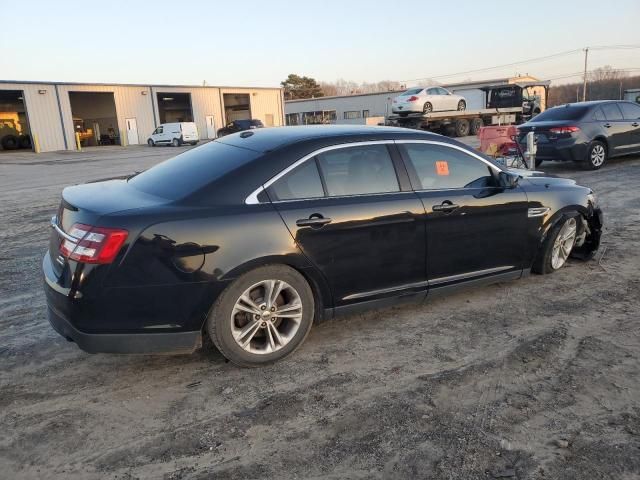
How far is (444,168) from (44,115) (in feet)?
129

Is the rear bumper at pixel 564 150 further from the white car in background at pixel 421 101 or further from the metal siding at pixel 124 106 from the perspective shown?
the metal siding at pixel 124 106

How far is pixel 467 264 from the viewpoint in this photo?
13.8ft

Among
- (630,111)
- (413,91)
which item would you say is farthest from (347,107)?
(630,111)

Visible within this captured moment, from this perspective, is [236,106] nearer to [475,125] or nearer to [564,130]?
[475,125]

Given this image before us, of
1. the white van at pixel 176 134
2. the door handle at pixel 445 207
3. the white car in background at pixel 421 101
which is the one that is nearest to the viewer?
the door handle at pixel 445 207

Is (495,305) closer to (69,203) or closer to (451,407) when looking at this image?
(451,407)

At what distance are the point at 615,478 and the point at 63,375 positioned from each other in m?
3.25

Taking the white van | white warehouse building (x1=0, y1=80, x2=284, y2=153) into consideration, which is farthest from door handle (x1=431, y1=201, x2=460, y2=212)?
white warehouse building (x1=0, y1=80, x2=284, y2=153)

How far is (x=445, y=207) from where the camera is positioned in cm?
401

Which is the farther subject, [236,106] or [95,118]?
[236,106]

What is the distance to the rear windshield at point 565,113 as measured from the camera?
1152 centimetres

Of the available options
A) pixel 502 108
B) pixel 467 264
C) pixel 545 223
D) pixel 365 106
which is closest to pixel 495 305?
pixel 467 264

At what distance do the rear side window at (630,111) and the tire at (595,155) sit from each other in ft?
3.83

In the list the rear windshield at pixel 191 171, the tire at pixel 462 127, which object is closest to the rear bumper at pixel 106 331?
the rear windshield at pixel 191 171
